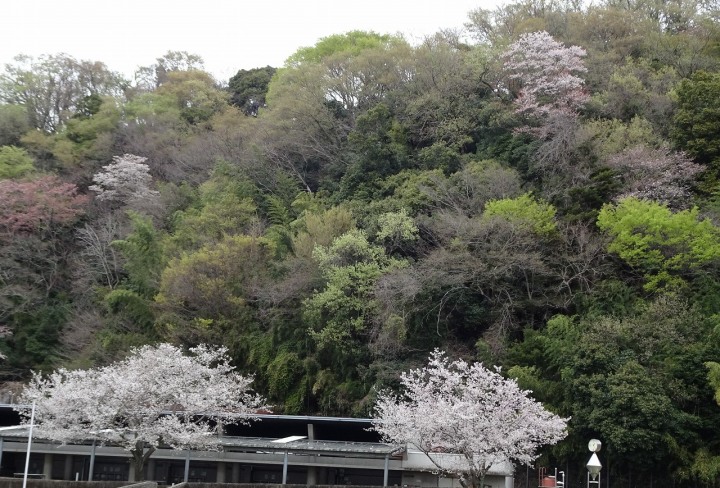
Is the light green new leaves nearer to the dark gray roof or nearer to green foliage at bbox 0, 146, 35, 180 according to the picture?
the dark gray roof

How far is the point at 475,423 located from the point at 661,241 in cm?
1117

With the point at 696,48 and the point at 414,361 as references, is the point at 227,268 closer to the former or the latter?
the point at 414,361

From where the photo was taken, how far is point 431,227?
37281 mm

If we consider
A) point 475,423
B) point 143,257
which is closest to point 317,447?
point 475,423

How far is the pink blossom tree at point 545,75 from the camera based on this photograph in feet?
136

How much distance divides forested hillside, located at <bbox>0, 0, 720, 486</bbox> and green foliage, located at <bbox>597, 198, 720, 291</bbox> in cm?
11

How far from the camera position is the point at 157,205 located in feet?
162

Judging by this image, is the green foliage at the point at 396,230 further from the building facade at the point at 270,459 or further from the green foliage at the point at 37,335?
the green foliage at the point at 37,335

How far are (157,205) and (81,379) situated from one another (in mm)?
19010

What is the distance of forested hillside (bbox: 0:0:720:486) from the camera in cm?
2945

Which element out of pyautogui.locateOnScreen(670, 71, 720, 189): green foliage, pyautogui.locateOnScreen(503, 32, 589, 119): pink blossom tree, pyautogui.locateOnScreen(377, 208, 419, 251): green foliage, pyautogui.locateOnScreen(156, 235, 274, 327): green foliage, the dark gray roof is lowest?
the dark gray roof

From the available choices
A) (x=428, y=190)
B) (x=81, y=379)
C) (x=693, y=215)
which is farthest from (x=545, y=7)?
(x=81, y=379)

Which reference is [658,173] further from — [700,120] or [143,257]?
[143,257]

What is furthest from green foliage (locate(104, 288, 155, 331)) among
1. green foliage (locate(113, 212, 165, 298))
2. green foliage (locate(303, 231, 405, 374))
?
green foliage (locate(303, 231, 405, 374))
